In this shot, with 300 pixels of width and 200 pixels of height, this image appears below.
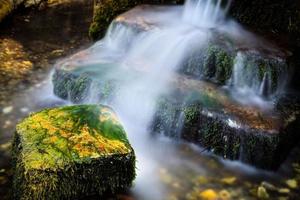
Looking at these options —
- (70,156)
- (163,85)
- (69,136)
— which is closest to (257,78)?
(163,85)

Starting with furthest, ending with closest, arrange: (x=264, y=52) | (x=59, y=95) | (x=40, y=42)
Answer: (x=40, y=42)
(x=59, y=95)
(x=264, y=52)

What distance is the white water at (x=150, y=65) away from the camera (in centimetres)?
501

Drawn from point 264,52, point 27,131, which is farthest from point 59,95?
point 264,52

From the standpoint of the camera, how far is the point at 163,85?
5680 mm

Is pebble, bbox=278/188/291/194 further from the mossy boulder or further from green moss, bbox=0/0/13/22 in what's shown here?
green moss, bbox=0/0/13/22

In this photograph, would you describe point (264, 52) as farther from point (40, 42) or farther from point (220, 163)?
point (40, 42)

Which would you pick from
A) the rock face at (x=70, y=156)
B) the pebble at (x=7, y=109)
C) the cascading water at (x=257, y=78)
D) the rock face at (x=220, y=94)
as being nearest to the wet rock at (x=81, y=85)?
the rock face at (x=220, y=94)

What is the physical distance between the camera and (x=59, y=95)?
6113mm

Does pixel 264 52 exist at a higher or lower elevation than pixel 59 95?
higher

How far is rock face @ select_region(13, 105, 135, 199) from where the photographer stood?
12.5 feet

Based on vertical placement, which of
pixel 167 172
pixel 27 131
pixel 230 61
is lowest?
pixel 167 172

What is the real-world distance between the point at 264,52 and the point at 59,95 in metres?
2.87

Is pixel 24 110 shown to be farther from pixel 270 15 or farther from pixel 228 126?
pixel 270 15

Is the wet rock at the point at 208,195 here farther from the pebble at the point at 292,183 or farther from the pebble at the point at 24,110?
the pebble at the point at 24,110
